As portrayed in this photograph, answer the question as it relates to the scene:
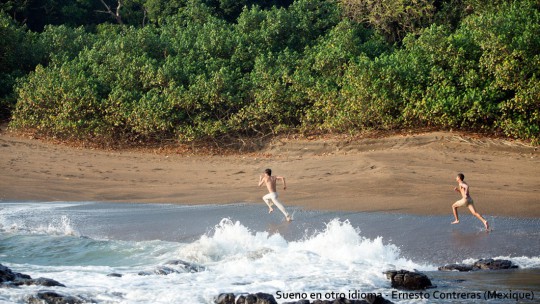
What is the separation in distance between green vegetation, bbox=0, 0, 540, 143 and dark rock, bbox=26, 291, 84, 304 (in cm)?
1194

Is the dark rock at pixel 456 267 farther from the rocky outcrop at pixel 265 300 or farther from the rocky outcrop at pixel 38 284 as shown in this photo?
the rocky outcrop at pixel 38 284

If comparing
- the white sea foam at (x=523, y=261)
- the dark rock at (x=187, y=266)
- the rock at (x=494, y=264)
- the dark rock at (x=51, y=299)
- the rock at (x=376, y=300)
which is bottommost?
the white sea foam at (x=523, y=261)

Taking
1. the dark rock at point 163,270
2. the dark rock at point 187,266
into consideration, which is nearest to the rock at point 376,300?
the dark rock at point 187,266

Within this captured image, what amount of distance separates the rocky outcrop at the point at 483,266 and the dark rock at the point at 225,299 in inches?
137

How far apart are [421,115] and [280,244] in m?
7.84

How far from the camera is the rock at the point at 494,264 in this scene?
38.7 feet

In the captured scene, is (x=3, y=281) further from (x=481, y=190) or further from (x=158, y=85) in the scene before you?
(x=158, y=85)

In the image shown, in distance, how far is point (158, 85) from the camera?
80.9 feet

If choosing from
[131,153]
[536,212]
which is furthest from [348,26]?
[536,212]

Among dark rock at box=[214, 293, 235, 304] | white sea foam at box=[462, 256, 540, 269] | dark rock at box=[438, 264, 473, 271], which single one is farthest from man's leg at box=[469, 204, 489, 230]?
dark rock at box=[214, 293, 235, 304]

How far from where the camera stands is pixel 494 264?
11.9 m

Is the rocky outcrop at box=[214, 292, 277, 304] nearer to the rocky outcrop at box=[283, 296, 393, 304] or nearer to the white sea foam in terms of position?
the rocky outcrop at box=[283, 296, 393, 304]

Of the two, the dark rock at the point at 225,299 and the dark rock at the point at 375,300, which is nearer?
the dark rock at the point at 375,300

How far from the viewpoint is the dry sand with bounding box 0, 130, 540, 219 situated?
658 inches
